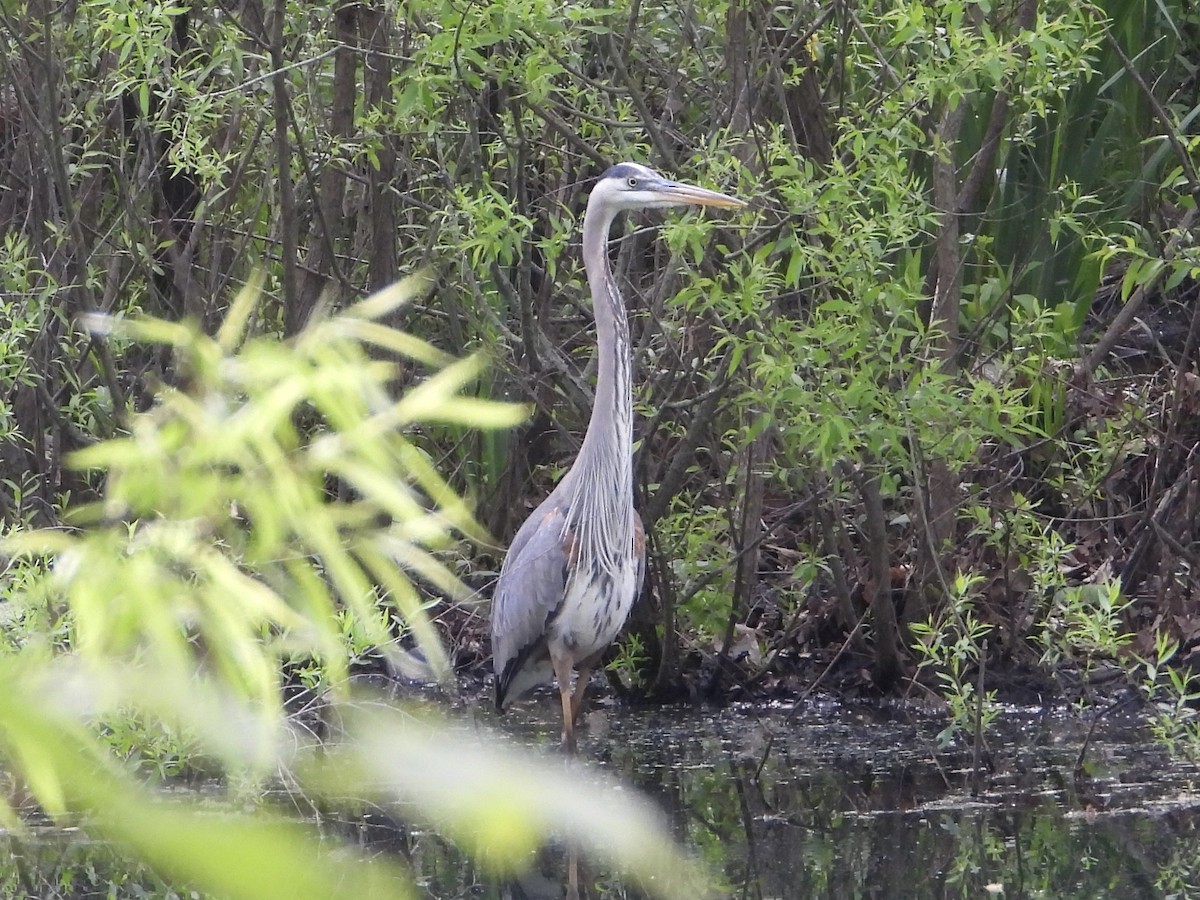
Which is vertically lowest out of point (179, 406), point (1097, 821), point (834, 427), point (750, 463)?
point (1097, 821)

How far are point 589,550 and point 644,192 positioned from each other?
1.25 metres

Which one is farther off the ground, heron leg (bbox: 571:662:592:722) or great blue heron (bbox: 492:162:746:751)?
great blue heron (bbox: 492:162:746:751)

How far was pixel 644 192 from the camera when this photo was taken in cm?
488

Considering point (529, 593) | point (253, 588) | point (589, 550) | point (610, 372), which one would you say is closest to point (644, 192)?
point (610, 372)

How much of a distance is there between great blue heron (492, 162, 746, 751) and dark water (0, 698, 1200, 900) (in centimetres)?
39

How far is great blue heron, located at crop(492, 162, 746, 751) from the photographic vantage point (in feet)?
17.5

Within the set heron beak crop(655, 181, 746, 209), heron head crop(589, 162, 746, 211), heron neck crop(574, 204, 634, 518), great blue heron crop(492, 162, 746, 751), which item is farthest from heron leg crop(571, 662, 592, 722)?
heron beak crop(655, 181, 746, 209)

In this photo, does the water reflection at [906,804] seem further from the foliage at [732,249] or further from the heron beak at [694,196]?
the heron beak at [694,196]

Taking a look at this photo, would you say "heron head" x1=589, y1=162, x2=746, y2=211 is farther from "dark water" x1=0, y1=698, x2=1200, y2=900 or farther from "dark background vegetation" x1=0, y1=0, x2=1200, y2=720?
"dark water" x1=0, y1=698, x2=1200, y2=900

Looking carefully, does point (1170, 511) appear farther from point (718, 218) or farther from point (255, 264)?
point (255, 264)

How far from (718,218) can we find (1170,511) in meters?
2.00

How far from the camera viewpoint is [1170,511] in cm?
584

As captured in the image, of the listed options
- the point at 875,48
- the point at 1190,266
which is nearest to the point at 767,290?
the point at 875,48

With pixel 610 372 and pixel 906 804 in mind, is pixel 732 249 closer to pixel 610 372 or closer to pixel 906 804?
pixel 610 372
